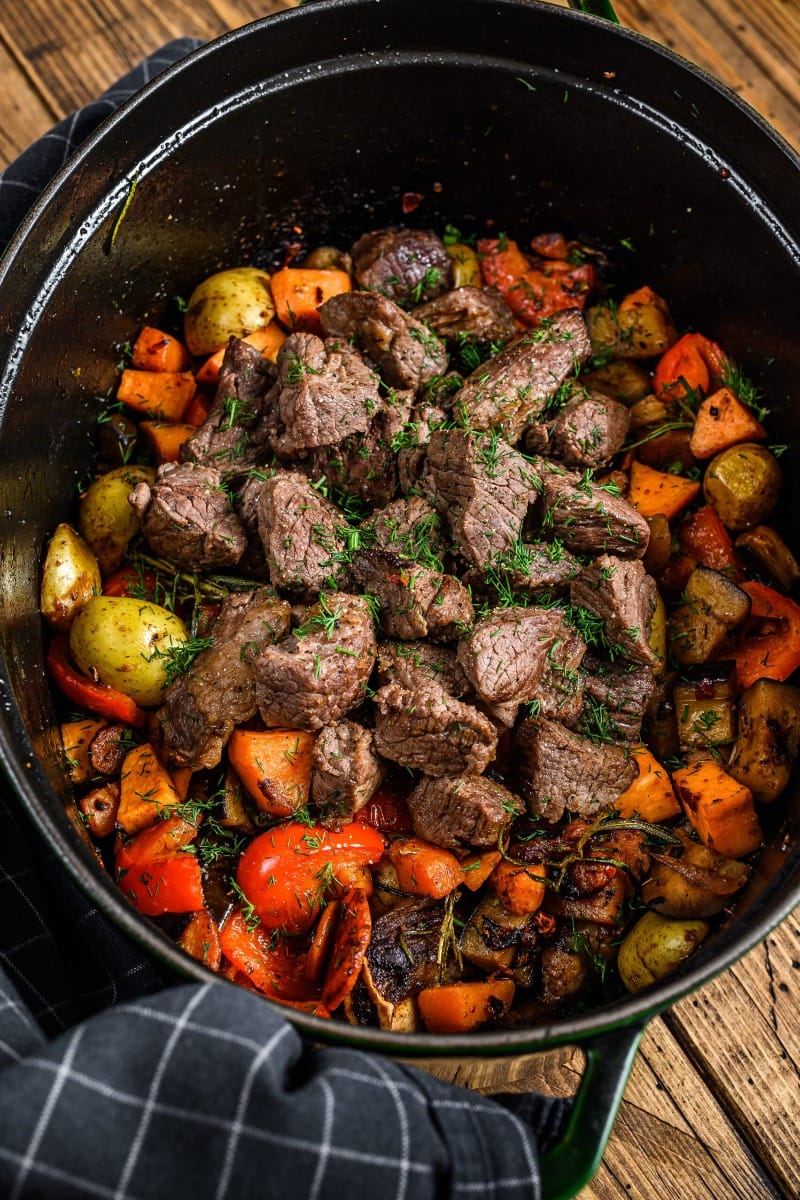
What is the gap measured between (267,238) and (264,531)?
1.19 m

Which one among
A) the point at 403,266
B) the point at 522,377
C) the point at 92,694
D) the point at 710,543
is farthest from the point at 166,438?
the point at 710,543

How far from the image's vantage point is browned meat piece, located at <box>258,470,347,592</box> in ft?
9.00

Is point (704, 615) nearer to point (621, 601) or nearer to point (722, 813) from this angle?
point (621, 601)

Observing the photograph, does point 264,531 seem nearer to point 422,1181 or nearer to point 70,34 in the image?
point 422,1181

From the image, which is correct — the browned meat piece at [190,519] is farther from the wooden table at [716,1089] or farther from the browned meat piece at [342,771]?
the wooden table at [716,1089]

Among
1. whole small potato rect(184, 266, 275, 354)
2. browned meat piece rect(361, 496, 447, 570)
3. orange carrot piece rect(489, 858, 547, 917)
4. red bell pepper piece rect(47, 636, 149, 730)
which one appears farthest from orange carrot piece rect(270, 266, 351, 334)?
orange carrot piece rect(489, 858, 547, 917)

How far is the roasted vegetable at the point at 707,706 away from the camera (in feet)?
9.07

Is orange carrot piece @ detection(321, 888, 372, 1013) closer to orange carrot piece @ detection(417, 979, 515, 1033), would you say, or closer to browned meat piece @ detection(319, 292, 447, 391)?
orange carrot piece @ detection(417, 979, 515, 1033)

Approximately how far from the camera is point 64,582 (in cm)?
283

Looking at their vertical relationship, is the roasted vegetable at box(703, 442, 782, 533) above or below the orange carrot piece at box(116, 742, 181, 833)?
below

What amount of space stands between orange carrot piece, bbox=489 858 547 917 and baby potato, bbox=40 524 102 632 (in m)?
1.38

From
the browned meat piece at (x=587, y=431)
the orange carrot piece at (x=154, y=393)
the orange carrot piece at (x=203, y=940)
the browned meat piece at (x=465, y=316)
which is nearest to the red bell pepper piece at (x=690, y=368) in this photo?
the browned meat piece at (x=587, y=431)

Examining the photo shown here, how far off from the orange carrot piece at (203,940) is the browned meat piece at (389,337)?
1.61 meters

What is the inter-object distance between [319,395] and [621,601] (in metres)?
1.01
